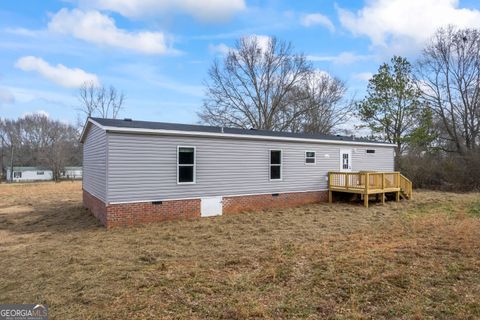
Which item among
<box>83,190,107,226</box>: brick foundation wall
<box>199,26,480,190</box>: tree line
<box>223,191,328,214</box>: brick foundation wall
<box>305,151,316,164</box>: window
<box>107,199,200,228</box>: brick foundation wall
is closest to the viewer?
<box>107,199,200,228</box>: brick foundation wall

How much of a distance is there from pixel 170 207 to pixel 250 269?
18.1ft

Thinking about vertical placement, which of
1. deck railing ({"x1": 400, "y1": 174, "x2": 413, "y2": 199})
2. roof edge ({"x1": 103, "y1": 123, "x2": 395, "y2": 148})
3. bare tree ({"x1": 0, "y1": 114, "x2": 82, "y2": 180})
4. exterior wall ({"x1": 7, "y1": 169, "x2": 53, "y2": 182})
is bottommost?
exterior wall ({"x1": 7, "y1": 169, "x2": 53, "y2": 182})

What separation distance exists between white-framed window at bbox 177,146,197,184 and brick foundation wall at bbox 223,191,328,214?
62.7 inches

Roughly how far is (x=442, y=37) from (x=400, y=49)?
3.54m

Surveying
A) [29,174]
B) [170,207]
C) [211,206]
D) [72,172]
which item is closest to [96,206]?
[170,207]

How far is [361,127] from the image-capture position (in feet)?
87.1

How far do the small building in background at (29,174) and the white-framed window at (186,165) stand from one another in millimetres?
52107

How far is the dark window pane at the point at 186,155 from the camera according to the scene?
35.3 ft

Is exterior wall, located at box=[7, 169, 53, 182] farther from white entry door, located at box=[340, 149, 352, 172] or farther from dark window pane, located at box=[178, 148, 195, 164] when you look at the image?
white entry door, located at box=[340, 149, 352, 172]

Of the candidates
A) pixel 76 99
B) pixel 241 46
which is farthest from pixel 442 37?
pixel 76 99

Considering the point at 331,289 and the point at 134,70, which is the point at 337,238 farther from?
the point at 134,70

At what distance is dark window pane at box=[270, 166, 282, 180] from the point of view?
13039 mm

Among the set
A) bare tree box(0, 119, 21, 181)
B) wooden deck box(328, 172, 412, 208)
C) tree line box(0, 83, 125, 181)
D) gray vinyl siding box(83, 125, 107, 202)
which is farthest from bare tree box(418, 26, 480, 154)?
bare tree box(0, 119, 21, 181)

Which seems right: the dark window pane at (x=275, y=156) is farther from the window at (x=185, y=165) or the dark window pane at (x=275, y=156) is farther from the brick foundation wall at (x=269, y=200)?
the window at (x=185, y=165)
